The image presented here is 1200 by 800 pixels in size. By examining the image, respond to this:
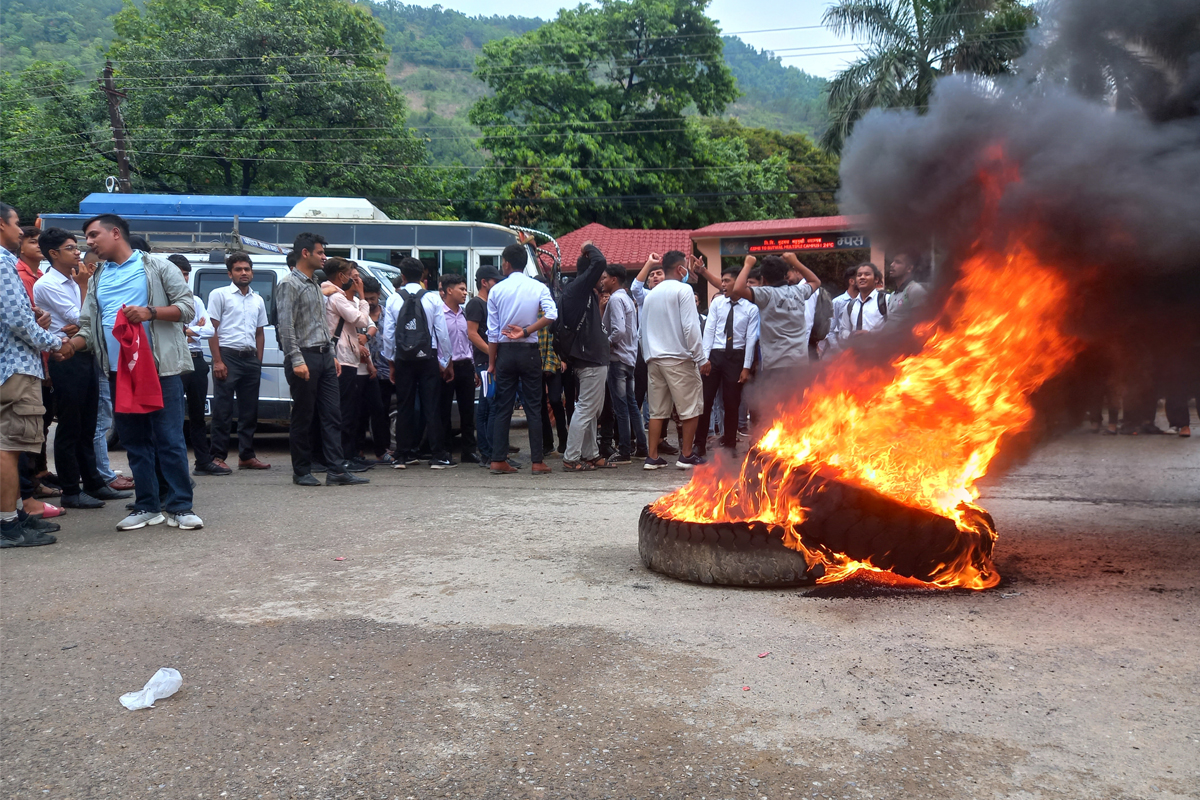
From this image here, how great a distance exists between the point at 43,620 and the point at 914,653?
383 centimetres

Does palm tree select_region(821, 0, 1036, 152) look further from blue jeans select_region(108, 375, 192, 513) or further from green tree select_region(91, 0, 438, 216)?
blue jeans select_region(108, 375, 192, 513)

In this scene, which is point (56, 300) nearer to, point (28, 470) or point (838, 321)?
point (28, 470)

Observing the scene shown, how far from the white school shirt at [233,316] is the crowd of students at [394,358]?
14mm

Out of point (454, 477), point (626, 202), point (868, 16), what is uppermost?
point (868, 16)

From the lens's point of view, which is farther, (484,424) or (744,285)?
(484,424)

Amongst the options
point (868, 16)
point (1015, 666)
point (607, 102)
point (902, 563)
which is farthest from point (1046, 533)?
point (607, 102)

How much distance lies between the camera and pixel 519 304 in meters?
8.00

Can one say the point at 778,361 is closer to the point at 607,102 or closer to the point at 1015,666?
the point at 1015,666

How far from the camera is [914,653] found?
3.44 meters

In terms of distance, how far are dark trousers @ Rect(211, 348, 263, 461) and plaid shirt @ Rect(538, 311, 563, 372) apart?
2.85 m

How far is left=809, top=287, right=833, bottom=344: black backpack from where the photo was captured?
356 inches

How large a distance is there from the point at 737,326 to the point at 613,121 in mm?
30051

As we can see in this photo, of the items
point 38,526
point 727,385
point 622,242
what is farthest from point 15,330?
point 622,242

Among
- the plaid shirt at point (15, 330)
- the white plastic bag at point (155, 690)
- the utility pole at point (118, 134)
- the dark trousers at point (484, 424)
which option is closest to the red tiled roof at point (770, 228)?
the utility pole at point (118, 134)
